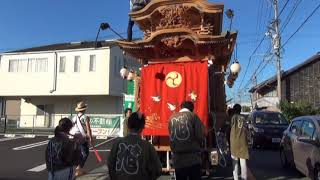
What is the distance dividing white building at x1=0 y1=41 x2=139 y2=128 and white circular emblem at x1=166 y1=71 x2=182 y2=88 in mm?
24976

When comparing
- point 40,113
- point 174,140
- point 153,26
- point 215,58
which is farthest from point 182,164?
point 40,113

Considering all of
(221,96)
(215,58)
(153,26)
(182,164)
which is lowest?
(182,164)

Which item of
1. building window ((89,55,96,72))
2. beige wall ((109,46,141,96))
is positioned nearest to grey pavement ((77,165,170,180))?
beige wall ((109,46,141,96))

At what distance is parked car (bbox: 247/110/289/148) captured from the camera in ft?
64.6

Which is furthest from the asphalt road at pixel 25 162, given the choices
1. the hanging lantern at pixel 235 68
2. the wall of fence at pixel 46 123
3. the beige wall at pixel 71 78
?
the beige wall at pixel 71 78

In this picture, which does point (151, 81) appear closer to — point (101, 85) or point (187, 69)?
point (187, 69)

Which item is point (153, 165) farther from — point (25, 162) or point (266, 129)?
point (266, 129)

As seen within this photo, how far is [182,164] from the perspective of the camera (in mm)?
7176

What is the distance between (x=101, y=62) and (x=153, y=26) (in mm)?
25691

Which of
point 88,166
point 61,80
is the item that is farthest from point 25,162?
point 61,80

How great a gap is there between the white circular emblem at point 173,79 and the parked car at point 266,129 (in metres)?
9.00

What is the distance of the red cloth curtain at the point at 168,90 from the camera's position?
10688 mm

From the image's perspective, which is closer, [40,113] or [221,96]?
[221,96]

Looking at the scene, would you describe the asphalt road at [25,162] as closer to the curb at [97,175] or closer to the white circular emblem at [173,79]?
the curb at [97,175]
